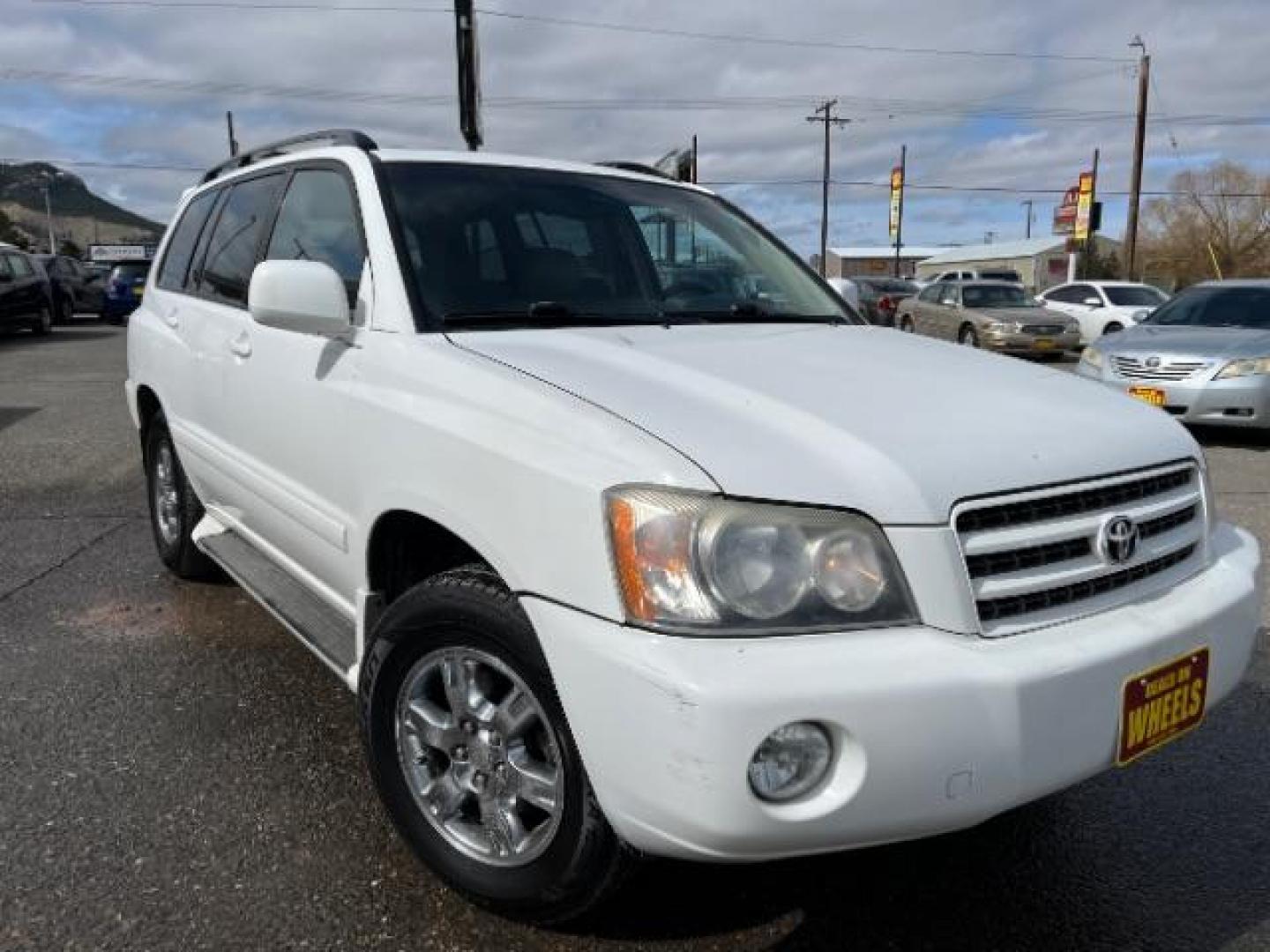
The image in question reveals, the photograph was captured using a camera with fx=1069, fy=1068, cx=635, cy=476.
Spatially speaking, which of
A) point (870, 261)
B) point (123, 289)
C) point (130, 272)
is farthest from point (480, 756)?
point (870, 261)

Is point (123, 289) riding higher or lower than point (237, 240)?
lower

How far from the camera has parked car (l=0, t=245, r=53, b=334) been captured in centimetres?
1875

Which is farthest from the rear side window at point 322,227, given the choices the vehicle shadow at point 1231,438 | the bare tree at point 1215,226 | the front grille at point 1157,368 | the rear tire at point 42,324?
the bare tree at point 1215,226

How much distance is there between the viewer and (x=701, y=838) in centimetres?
184

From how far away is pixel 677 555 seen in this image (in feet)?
6.17

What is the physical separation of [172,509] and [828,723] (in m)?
3.93

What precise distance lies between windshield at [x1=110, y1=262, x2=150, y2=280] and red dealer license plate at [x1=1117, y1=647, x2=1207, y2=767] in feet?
85.9

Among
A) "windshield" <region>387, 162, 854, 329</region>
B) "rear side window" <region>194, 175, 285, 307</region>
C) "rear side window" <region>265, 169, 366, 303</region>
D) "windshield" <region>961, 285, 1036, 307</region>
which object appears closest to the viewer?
"windshield" <region>387, 162, 854, 329</region>

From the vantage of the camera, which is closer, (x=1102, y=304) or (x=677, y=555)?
(x=677, y=555)

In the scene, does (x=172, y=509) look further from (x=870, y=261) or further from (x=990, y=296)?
(x=870, y=261)

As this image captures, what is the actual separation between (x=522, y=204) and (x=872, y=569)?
1.84 m

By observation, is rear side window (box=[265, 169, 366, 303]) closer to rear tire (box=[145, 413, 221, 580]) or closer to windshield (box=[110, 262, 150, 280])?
rear tire (box=[145, 413, 221, 580])

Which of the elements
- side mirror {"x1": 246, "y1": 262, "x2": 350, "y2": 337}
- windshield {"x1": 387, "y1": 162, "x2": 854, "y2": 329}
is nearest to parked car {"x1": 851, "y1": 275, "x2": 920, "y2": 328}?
windshield {"x1": 387, "y1": 162, "x2": 854, "y2": 329}

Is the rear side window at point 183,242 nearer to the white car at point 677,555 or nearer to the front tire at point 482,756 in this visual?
the white car at point 677,555
